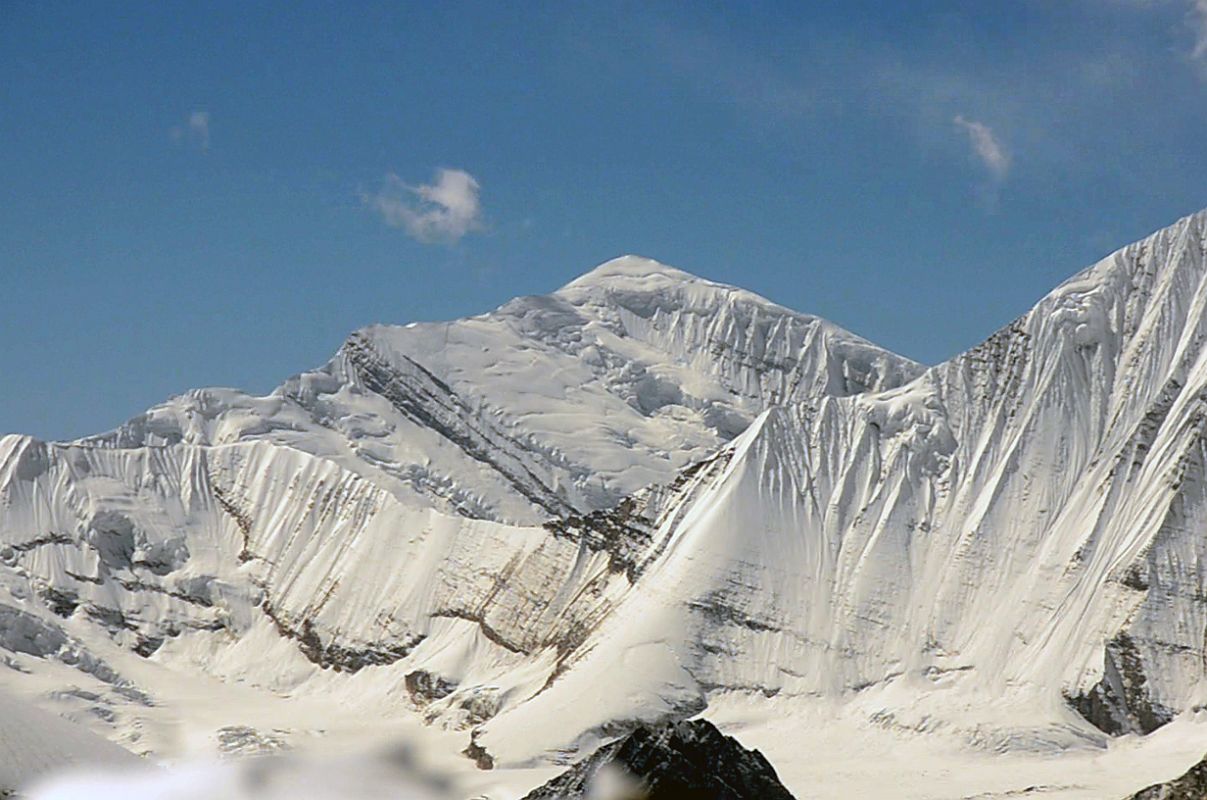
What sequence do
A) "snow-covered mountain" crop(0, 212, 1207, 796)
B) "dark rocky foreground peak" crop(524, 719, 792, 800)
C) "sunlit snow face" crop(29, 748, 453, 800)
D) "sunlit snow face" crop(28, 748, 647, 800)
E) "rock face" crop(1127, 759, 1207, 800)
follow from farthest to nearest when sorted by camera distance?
"snow-covered mountain" crop(0, 212, 1207, 796)
"rock face" crop(1127, 759, 1207, 800)
"sunlit snow face" crop(29, 748, 453, 800)
"sunlit snow face" crop(28, 748, 647, 800)
"dark rocky foreground peak" crop(524, 719, 792, 800)

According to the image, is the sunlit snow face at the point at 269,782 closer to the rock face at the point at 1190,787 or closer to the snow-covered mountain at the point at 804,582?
the rock face at the point at 1190,787

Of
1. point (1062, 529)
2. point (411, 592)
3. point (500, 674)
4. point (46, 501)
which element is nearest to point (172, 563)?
point (46, 501)

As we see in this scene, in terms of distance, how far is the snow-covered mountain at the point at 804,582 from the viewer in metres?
130

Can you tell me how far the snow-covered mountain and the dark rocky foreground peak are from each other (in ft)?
277

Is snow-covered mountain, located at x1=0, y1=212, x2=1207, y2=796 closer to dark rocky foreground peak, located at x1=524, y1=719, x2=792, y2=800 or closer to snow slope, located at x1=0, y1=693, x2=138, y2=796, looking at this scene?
snow slope, located at x1=0, y1=693, x2=138, y2=796

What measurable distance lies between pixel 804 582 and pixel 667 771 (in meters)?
105

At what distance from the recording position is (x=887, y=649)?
137 m

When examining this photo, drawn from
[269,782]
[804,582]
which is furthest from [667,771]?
[804,582]

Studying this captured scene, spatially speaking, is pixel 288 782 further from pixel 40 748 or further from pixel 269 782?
pixel 40 748

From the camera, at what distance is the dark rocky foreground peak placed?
3681 centimetres

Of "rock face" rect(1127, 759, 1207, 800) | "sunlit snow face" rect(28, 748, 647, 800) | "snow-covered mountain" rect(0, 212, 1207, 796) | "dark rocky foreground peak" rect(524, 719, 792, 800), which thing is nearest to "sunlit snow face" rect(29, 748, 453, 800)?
"sunlit snow face" rect(28, 748, 647, 800)

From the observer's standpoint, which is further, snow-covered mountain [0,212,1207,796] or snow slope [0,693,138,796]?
snow-covered mountain [0,212,1207,796]

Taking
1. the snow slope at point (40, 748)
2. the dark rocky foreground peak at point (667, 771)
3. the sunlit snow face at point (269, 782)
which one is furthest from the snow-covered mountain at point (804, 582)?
the dark rocky foreground peak at point (667, 771)

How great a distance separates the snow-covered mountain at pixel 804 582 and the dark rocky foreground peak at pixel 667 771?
3327 inches
